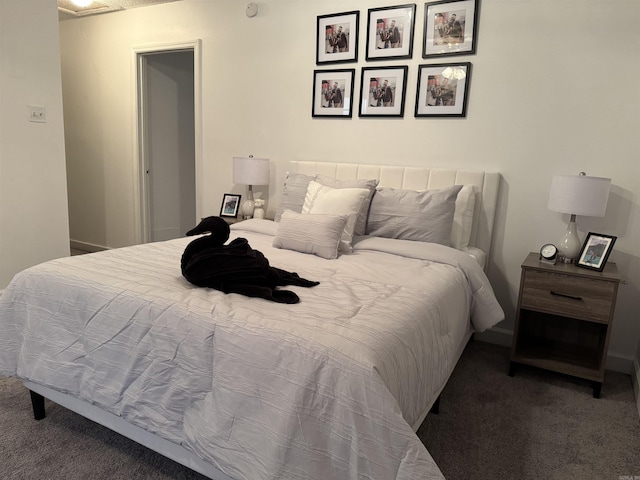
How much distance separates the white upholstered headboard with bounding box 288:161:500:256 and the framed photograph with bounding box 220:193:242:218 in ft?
3.43

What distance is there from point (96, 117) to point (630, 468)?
521cm

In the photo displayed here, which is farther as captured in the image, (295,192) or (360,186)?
(295,192)

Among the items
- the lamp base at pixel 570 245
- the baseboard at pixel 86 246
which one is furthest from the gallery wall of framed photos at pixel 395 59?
the baseboard at pixel 86 246

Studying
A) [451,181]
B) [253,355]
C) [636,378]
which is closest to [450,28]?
[451,181]

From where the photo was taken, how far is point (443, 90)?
3117 mm

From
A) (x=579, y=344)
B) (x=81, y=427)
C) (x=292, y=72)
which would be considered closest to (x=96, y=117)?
(x=292, y=72)

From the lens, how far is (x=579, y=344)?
286 cm

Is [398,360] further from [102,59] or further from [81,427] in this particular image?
[102,59]

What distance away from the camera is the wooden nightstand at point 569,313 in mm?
2432

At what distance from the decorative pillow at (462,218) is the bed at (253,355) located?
498mm

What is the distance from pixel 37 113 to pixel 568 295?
149 inches

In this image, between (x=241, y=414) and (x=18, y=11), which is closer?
(x=241, y=414)

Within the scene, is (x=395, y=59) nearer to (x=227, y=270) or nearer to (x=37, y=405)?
(x=227, y=270)

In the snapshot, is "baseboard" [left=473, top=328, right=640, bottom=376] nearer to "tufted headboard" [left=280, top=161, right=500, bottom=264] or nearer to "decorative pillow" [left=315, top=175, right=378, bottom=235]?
"tufted headboard" [left=280, top=161, right=500, bottom=264]
